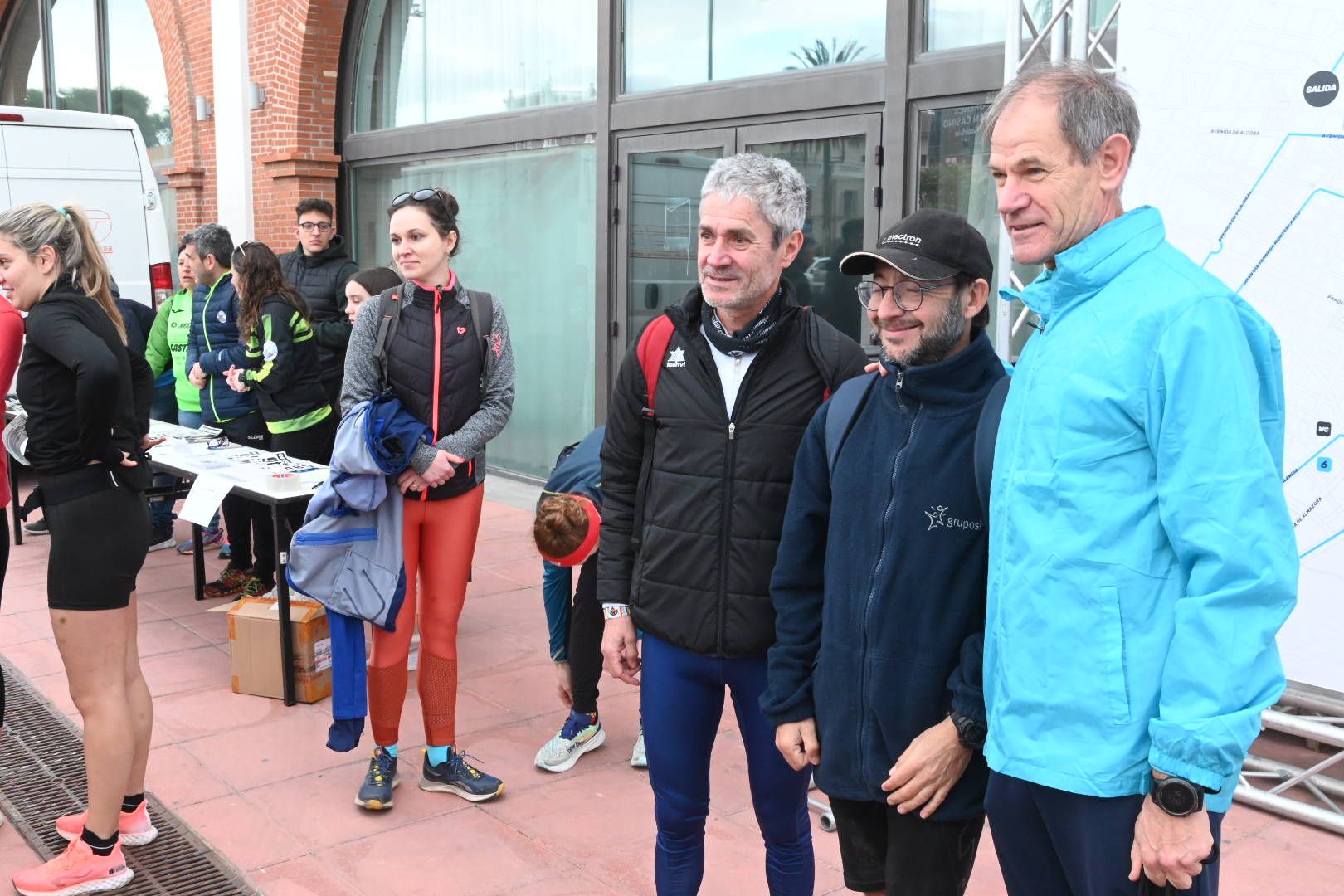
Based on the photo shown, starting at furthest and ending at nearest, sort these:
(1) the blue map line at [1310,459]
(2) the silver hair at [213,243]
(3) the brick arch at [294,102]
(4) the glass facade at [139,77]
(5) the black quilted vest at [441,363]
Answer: (4) the glass facade at [139,77] → (3) the brick arch at [294,102] → (2) the silver hair at [213,243] → (5) the black quilted vest at [441,363] → (1) the blue map line at [1310,459]

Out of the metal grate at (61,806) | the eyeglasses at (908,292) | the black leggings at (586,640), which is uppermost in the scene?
the eyeglasses at (908,292)

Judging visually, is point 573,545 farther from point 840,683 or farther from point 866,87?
point 866,87

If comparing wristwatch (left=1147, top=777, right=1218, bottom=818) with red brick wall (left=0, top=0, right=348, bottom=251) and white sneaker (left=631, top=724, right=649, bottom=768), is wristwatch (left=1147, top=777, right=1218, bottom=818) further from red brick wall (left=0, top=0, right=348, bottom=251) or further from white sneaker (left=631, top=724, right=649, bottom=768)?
red brick wall (left=0, top=0, right=348, bottom=251)

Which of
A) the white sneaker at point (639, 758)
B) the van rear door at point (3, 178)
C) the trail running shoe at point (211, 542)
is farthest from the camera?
the van rear door at point (3, 178)

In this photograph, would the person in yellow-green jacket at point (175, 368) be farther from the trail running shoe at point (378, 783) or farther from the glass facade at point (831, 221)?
the glass facade at point (831, 221)

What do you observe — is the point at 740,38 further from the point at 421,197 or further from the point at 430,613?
the point at 430,613

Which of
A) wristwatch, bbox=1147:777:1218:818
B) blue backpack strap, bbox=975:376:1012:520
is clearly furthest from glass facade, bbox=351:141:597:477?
wristwatch, bbox=1147:777:1218:818

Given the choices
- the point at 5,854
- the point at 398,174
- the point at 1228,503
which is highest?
the point at 398,174

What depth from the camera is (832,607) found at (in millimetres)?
2281

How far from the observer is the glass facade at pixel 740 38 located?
6922mm

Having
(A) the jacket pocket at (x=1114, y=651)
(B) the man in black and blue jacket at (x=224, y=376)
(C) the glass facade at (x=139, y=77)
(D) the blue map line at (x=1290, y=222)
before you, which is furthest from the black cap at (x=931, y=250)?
(C) the glass facade at (x=139, y=77)

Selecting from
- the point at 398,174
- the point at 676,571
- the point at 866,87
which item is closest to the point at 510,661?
the point at 676,571

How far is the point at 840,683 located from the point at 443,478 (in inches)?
74.1

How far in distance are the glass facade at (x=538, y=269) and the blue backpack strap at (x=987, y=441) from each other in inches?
275
